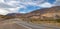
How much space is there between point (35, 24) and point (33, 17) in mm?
82

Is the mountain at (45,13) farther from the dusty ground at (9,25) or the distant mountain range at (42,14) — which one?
the dusty ground at (9,25)

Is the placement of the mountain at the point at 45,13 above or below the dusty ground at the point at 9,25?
above

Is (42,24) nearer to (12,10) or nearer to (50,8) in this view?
(50,8)

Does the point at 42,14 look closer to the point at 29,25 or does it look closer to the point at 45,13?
the point at 45,13

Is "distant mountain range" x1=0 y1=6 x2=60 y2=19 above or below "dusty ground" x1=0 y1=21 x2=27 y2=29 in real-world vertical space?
above

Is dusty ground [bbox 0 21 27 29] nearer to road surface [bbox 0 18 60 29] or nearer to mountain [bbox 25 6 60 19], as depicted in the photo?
road surface [bbox 0 18 60 29]

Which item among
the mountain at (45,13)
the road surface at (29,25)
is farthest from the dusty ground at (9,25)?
the mountain at (45,13)

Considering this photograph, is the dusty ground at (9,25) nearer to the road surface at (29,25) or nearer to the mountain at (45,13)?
the road surface at (29,25)

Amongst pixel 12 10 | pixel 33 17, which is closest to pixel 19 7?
pixel 12 10

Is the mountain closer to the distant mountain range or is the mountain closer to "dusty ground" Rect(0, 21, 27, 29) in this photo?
the distant mountain range

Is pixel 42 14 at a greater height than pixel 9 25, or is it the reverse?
pixel 42 14

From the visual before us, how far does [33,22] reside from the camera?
1.74 meters

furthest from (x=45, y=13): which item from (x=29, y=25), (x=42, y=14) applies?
(x=29, y=25)

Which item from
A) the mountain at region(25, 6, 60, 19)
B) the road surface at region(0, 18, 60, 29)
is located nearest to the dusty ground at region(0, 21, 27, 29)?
the road surface at region(0, 18, 60, 29)
